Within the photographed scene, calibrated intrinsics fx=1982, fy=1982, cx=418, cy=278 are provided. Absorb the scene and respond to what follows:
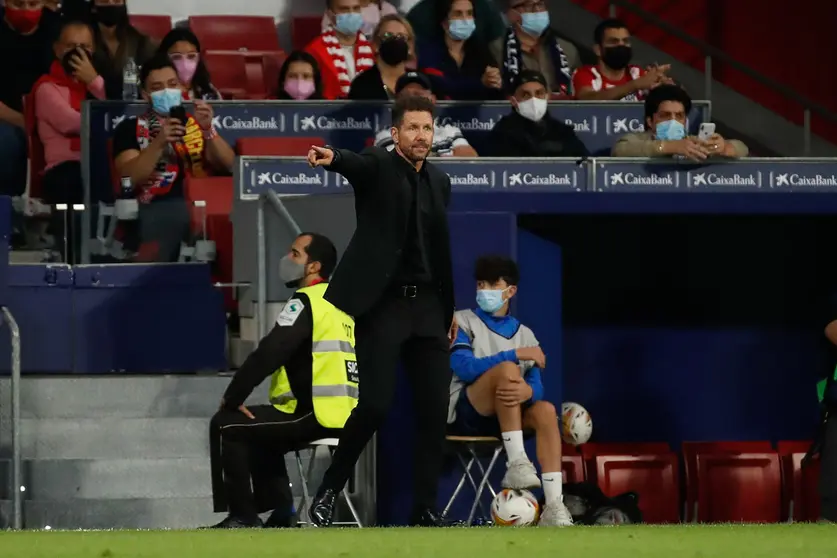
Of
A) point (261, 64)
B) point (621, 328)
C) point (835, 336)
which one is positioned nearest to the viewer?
point (835, 336)

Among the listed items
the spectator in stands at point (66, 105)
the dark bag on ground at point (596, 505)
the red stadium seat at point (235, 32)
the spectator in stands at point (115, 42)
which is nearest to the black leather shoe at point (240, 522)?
the dark bag on ground at point (596, 505)

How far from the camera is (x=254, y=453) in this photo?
8.99 meters

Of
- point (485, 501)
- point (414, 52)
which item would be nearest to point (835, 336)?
point (485, 501)

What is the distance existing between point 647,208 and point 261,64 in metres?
5.90

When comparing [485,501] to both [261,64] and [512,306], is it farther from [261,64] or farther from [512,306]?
[261,64]

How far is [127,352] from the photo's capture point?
Result: 11.5 m

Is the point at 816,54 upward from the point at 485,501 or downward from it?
upward

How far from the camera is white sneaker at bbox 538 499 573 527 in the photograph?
9.07m

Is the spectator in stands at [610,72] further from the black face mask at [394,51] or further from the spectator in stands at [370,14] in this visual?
the black face mask at [394,51]

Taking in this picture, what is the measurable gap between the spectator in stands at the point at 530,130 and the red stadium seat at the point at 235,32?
3.36 m

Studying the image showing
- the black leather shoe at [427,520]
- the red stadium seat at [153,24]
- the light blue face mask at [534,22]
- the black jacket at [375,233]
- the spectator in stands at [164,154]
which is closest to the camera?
the black jacket at [375,233]

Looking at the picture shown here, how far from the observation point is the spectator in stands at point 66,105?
12.2m

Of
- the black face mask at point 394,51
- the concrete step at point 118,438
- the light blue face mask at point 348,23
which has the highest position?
the light blue face mask at point 348,23

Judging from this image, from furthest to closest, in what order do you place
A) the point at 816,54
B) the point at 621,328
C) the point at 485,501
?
the point at 816,54, the point at 621,328, the point at 485,501
